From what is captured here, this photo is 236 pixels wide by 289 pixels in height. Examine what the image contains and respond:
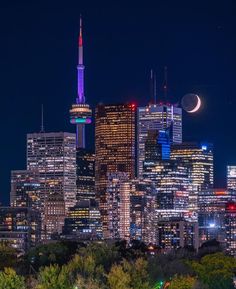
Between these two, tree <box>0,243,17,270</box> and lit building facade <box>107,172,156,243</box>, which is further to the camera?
lit building facade <box>107,172,156,243</box>

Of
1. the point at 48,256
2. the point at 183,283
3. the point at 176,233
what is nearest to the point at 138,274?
the point at 183,283

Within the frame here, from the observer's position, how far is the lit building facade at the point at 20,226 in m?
157

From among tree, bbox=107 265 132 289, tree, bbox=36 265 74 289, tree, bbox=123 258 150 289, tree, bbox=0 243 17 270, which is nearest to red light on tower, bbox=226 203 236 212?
tree, bbox=0 243 17 270

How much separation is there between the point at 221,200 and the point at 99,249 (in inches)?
4635

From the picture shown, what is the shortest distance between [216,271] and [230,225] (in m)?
100

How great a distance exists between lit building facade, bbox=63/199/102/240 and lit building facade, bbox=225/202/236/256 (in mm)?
16601

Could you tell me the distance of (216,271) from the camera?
76062 mm

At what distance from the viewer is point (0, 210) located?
16825 cm

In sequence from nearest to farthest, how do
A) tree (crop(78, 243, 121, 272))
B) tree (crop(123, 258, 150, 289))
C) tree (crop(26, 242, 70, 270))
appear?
tree (crop(123, 258, 150, 289)), tree (crop(78, 243, 121, 272)), tree (crop(26, 242, 70, 270))

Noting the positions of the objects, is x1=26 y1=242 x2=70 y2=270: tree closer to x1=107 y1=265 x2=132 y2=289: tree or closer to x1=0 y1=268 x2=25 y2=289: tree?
x1=107 y1=265 x2=132 y2=289: tree

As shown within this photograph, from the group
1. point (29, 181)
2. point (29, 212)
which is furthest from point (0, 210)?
point (29, 181)

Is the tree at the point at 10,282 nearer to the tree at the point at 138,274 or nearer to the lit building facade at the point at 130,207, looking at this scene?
the tree at the point at 138,274

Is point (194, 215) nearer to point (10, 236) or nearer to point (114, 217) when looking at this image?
point (114, 217)

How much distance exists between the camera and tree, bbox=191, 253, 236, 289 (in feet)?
242
